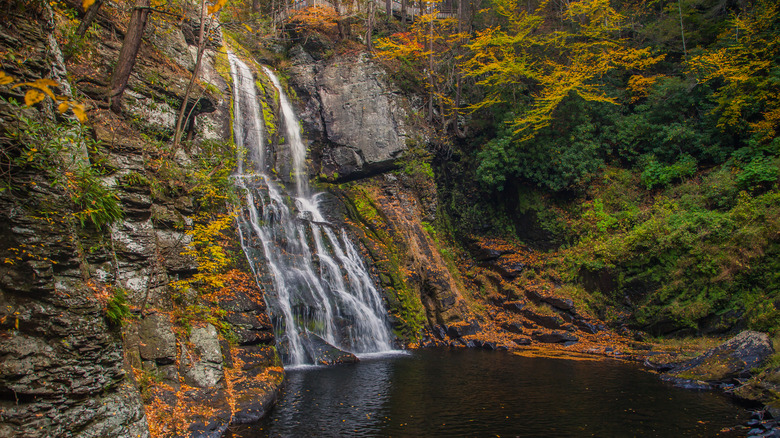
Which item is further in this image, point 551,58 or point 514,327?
point 551,58

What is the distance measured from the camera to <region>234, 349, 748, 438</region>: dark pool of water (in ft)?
20.9

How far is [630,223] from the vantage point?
15328 millimetres

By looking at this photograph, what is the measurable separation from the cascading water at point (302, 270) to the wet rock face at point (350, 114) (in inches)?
118

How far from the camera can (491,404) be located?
754 cm

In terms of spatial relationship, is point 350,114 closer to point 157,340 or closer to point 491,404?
point 157,340

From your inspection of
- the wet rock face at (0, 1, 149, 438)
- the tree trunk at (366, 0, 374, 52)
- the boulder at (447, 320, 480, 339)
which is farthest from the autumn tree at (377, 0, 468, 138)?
the wet rock face at (0, 1, 149, 438)

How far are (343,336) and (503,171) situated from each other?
35.9ft

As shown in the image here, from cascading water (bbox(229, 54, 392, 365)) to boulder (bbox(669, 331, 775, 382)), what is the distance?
823cm

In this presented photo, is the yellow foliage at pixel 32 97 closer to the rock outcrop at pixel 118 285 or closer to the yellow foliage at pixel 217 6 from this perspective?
the yellow foliage at pixel 217 6

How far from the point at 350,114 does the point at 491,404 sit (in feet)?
48.1

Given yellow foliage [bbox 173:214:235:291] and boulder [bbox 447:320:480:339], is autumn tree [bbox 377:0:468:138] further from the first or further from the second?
yellow foliage [bbox 173:214:235:291]

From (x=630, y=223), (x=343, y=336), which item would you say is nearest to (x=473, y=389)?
(x=343, y=336)

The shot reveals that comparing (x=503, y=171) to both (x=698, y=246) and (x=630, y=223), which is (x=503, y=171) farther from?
(x=698, y=246)

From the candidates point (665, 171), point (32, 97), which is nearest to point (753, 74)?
point (665, 171)
